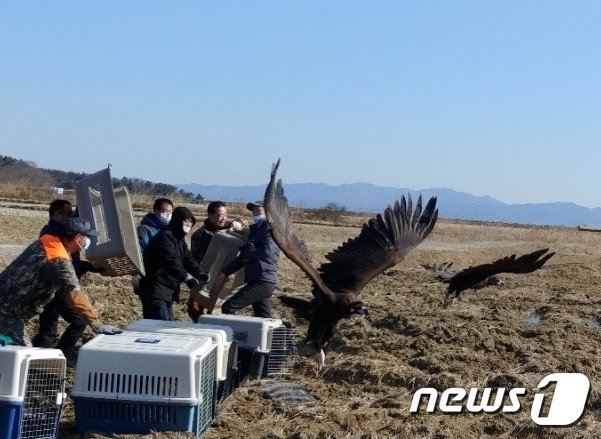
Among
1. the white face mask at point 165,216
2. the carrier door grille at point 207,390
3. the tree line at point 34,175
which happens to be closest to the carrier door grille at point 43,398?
the carrier door grille at point 207,390

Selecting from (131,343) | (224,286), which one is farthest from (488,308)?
(131,343)

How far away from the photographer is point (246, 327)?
7285mm

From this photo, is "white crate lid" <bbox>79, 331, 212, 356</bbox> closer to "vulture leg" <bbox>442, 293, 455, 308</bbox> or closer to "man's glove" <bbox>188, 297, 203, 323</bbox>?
"man's glove" <bbox>188, 297, 203, 323</bbox>

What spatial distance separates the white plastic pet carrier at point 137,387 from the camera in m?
5.43

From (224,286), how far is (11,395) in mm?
4091

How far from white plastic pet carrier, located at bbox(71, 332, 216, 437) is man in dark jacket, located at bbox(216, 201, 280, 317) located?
262cm

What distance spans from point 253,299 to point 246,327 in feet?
3.27

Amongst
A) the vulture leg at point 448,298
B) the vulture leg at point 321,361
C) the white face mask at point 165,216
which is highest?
the white face mask at point 165,216

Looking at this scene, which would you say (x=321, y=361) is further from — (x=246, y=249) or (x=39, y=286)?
(x=39, y=286)

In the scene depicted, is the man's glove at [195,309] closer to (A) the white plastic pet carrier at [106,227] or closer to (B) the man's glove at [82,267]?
(A) the white plastic pet carrier at [106,227]

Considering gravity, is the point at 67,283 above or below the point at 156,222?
below

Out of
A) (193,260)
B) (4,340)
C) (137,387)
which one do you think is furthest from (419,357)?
(4,340)

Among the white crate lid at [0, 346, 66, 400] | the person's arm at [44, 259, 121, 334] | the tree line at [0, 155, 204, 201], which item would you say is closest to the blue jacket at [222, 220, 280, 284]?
the person's arm at [44, 259, 121, 334]

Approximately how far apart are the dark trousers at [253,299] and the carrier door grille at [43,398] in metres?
2.78
